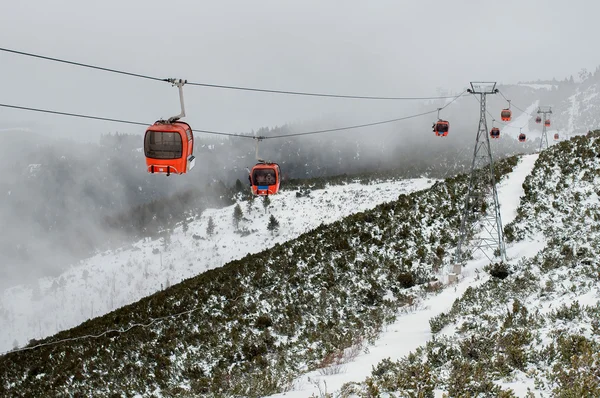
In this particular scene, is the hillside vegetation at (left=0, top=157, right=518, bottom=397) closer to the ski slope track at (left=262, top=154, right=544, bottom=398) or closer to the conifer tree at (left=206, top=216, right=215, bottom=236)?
the ski slope track at (left=262, top=154, right=544, bottom=398)

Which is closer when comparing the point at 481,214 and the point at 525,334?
the point at 525,334

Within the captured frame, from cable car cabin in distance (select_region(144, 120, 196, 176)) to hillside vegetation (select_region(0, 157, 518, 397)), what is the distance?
24.4ft

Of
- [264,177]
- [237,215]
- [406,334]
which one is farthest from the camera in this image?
[237,215]

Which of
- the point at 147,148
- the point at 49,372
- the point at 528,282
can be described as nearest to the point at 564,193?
the point at 528,282

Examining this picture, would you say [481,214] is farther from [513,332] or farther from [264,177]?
[513,332]

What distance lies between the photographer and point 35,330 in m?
147

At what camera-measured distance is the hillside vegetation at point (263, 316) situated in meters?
16.0

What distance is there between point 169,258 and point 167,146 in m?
110

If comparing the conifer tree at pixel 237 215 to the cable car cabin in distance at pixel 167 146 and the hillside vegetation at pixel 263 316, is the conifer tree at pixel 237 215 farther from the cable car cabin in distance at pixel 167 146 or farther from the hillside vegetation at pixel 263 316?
the cable car cabin in distance at pixel 167 146

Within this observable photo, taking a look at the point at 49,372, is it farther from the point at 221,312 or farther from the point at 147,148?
the point at 147,148

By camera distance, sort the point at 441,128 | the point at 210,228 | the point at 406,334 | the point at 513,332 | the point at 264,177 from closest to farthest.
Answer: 1. the point at 513,332
2. the point at 406,334
3. the point at 264,177
4. the point at 441,128
5. the point at 210,228

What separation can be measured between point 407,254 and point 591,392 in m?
17.8

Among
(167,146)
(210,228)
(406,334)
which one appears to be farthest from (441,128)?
(210,228)

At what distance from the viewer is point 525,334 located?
810 cm
